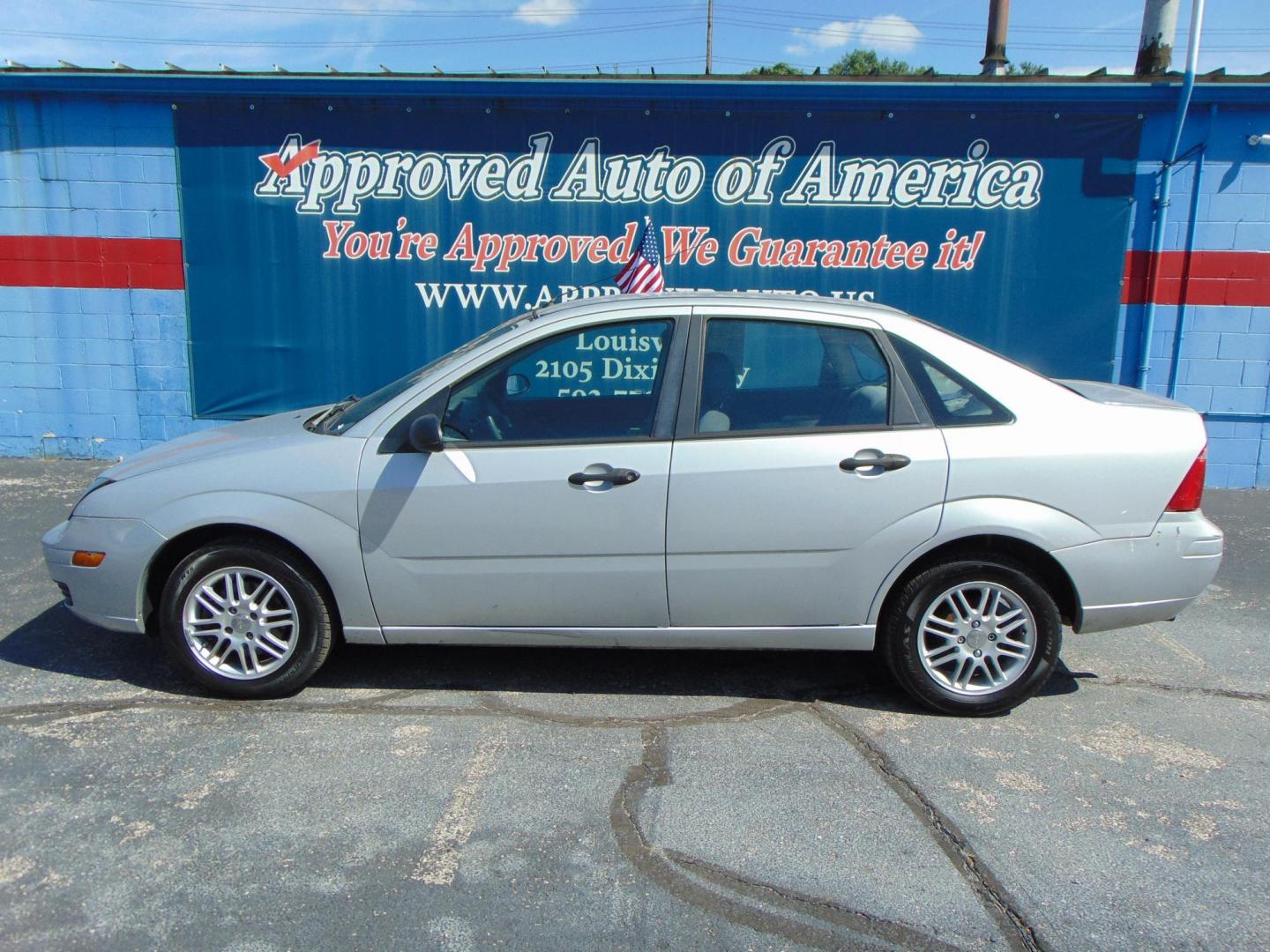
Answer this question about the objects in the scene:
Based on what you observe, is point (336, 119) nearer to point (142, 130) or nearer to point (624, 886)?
point (142, 130)

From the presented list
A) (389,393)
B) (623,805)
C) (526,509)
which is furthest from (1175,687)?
(389,393)

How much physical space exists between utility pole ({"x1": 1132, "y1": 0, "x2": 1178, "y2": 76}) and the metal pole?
0.95 meters

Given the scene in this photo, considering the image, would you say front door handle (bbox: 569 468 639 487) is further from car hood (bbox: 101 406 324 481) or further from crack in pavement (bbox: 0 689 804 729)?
car hood (bbox: 101 406 324 481)

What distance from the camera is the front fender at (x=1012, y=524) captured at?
386 cm

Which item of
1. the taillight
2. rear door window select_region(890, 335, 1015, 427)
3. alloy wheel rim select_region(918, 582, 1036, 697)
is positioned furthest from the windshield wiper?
the taillight

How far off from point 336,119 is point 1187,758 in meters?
7.95

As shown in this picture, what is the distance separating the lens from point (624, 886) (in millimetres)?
2918

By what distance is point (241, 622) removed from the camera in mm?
4062

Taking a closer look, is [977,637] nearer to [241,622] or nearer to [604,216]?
[241,622]

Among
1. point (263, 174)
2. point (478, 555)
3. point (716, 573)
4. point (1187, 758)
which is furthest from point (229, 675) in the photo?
point (263, 174)

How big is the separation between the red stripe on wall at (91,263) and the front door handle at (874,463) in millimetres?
7199

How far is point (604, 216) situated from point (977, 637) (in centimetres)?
578

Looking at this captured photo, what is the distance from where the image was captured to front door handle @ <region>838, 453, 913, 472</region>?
3.86 metres

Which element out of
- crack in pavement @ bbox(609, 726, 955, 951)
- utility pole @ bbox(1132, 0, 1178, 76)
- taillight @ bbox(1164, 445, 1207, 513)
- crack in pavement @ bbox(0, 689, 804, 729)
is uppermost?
utility pole @ bbox(1132, 0, 1178, 76)
